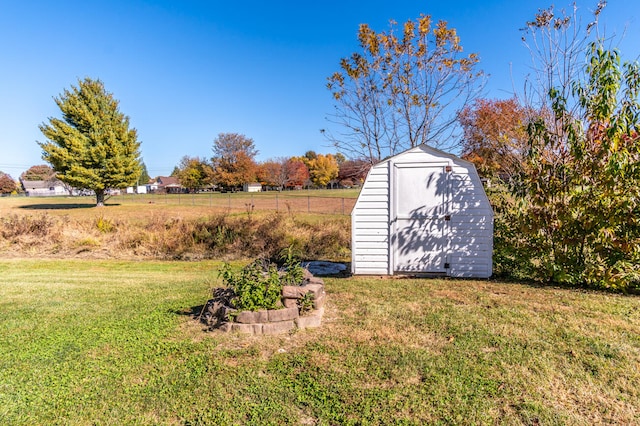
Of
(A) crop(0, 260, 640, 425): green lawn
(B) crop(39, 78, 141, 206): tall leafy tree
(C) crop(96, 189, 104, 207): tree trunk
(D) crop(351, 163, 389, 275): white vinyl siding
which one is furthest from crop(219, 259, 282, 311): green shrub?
(C) crop(96, 189, 104, 207): tree trunk

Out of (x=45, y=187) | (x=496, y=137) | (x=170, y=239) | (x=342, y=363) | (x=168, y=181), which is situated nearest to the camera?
(x=342, y=363)

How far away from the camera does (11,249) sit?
400 inches

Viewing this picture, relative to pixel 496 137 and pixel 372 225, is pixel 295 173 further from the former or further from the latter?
pixel 372 225

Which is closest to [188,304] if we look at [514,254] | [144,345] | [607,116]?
[144,345]

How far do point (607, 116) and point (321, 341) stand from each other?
17.2 ft

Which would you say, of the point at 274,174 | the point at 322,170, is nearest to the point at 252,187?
the point at 274,174

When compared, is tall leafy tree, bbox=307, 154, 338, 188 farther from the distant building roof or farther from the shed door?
the shed door

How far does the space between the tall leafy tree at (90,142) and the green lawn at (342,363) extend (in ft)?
83.2

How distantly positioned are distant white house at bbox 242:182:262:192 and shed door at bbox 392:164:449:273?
60.3 metres

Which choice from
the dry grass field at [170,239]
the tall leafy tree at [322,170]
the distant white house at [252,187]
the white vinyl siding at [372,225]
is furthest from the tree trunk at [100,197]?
the tall leafy tree at [322,170]

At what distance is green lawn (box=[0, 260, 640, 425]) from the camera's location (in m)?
2.46

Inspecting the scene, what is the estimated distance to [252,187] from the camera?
68.8 meters

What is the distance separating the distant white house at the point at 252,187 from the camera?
6490cm

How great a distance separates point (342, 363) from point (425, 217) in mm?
3872
